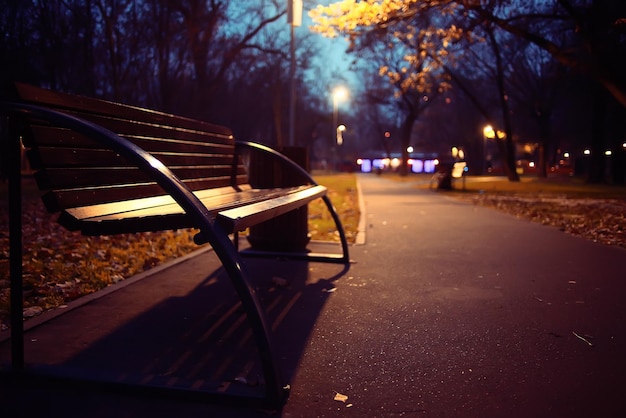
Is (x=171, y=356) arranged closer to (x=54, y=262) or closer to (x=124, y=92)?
(x=54, y=262)

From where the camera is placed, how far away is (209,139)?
509 cm

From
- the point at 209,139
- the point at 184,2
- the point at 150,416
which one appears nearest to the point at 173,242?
the point at 209,139

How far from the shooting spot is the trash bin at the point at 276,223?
5.95m

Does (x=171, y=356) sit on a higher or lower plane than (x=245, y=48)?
lower

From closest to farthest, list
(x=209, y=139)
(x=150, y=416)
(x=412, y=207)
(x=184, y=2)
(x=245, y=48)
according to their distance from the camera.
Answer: (x=150, y=416), (x=209, y=139), (x=412, y=207), (x=184, y=2), (x=245, y=48)

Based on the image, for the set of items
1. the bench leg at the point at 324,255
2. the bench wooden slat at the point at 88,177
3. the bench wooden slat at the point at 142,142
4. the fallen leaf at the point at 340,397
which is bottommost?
the fallen leaf at the point at 340,397

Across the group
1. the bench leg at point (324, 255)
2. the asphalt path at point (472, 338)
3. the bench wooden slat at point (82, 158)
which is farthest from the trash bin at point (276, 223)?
the bench wooden slat at point (82, 158)

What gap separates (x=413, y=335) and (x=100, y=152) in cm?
229

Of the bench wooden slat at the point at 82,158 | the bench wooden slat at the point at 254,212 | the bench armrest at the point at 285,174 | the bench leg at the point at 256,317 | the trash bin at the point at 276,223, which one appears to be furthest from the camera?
the trash bin at the point at 276,223

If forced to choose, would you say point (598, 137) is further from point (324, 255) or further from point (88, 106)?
point (88, 106)

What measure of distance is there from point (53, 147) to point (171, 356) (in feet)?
4.30

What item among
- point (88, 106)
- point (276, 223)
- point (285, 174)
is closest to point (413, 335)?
point (88, 106)

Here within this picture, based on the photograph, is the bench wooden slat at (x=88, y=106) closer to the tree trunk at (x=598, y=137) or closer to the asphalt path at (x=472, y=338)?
the asphalt path at (x=472, y=338)

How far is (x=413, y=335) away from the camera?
10.8 feet
